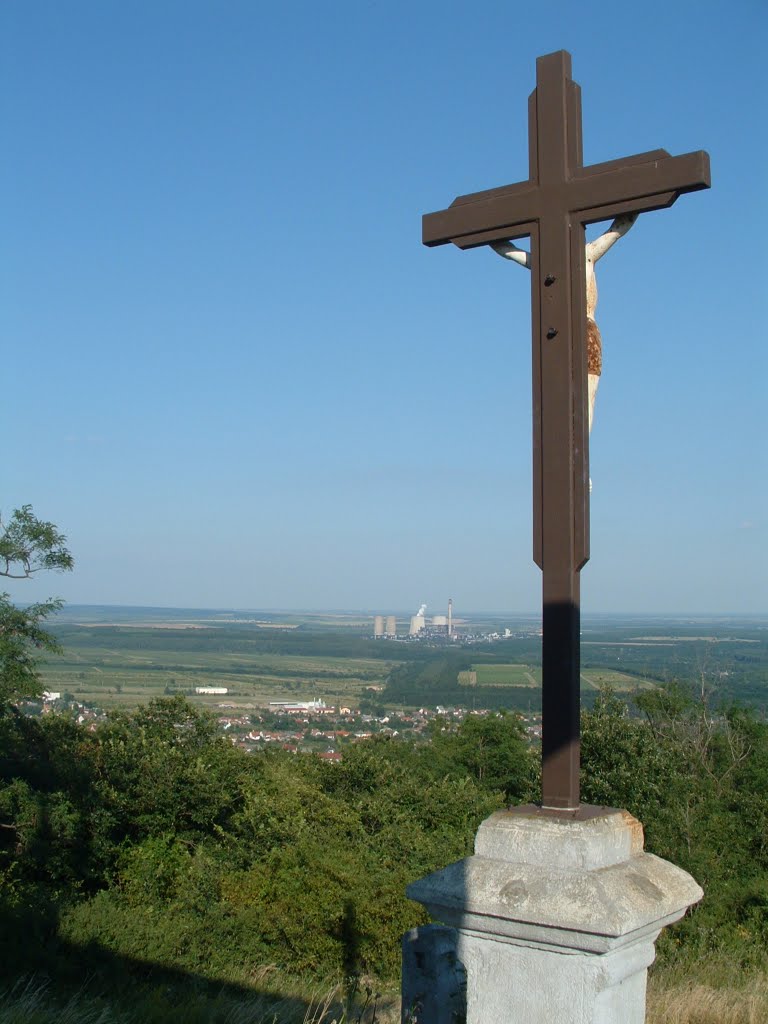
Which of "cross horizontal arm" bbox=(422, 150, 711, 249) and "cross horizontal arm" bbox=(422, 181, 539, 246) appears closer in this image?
"cross horizontal arm" bbox=(422, 150, 711, 249)

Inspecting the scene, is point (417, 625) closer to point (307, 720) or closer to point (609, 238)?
point (307, 720)

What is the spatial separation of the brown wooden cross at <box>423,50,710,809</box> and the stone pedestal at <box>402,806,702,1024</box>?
175 millimetres

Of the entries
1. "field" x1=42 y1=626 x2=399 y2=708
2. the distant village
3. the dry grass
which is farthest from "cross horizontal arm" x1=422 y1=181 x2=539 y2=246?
"field" x1=42 y1=626 x2=399 y2=708

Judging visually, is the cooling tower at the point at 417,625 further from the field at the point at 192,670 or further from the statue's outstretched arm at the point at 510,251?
the statue's outstretched arm at the point at 510,251

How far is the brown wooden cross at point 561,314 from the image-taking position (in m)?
3.13

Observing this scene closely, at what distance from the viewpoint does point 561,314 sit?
3295 millimetres

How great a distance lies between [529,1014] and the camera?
2852 millimetres

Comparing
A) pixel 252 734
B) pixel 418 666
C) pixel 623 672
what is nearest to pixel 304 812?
pixel 252 734

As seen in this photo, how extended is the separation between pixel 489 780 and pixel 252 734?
57.0ft

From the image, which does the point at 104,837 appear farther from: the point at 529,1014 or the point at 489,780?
the point at 529,1014

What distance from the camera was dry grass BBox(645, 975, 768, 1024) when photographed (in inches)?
168

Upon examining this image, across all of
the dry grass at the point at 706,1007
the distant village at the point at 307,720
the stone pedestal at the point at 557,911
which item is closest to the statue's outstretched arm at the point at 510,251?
the stone pedestal at the point at 557,911

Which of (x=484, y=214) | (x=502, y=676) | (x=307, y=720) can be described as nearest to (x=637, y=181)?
(x=484, y=214)

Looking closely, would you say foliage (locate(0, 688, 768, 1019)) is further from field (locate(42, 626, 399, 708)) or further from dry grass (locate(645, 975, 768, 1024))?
field (locate(42, 626, 399, 708))
